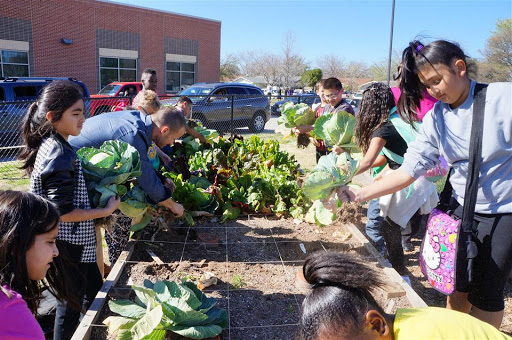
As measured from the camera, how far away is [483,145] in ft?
6.42

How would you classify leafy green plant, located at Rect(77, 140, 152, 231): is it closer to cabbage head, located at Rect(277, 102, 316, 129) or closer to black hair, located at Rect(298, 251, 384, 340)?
black hair, located at Rect(298, 251, 384, 340)

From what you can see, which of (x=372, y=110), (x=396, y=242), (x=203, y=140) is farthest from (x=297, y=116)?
(x=396, y=242)

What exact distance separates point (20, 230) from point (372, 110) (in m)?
2.58

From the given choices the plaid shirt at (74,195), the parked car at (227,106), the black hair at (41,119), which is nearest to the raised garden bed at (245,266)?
the plaid shirt at (74,195)

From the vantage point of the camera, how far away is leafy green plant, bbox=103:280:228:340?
7.18ft

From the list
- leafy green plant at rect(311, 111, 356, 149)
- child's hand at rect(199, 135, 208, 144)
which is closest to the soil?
leafy green plant at rect(311, 111, 356, 149)

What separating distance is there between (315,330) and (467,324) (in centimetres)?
50

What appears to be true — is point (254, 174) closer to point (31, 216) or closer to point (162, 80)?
point (31, 216)

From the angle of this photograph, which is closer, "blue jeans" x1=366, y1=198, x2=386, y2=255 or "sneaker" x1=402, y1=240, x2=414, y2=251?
"blue jeans" x1=366, y1=198, x2=386, y2=255

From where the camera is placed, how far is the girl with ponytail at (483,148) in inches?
76.4

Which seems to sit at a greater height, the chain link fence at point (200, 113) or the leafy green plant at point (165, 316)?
the chain link fence at point (200, 113)

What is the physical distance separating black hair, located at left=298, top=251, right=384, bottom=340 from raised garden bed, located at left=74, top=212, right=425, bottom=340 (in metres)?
0.65

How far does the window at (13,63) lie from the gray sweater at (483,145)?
20.6 m

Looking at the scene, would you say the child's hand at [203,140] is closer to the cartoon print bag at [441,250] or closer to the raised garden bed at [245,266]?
the raised garden bed at [245,266]
